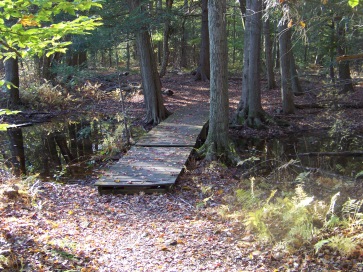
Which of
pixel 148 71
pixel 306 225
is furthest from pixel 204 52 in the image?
pixel 306 225

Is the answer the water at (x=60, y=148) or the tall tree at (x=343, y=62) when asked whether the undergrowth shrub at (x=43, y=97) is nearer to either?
the water at (x=60, y=148)

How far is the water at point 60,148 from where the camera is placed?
10.4 m

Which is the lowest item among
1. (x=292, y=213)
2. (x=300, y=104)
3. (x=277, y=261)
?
(x=277, y=261)

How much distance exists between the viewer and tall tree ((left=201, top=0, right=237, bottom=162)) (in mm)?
9305

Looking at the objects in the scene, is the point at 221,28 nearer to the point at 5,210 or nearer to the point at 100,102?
the point at 5,210

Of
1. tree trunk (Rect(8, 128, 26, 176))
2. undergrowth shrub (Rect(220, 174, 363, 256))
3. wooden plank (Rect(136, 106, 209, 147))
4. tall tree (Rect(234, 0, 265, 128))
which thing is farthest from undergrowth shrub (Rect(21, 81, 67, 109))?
undergrowth shrub (Rect(220, 174, 363, 256))

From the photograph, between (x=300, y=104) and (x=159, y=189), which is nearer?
(x=159, y=189)

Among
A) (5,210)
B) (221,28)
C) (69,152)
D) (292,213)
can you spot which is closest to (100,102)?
(69,152)

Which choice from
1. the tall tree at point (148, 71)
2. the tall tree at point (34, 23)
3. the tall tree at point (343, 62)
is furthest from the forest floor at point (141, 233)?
the tall tree at point (343, 62)

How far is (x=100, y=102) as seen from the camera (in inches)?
815

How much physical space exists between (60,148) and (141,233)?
8175 millimetres

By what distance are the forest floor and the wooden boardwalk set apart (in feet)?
0.82

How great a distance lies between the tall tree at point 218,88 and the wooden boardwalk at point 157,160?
79 cm

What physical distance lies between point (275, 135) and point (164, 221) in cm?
882
